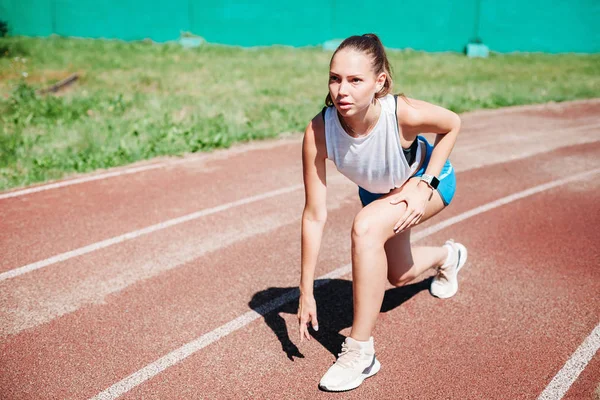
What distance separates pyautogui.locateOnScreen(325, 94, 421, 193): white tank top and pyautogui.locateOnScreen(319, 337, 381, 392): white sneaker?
1014mm

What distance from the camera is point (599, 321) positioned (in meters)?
4.13

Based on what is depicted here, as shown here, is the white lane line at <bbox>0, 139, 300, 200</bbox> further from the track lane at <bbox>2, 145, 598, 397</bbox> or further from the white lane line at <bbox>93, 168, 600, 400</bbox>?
the white lane line at <bbox>93, 168, 600, 400</bbox>

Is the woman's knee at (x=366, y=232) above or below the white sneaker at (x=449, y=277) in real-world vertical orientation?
above

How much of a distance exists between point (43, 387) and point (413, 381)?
228 cm

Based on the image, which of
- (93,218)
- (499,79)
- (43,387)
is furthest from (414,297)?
(499,79)

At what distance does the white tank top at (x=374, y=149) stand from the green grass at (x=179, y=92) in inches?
216

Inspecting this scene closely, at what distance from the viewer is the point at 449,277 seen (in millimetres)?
4543

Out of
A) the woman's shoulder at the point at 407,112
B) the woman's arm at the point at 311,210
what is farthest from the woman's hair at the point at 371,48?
the woman's arm at the point at 311,210

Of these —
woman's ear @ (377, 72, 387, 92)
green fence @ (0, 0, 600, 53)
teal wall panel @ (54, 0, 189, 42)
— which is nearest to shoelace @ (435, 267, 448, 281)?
woman's ear @ (377, 72, 387, 92)

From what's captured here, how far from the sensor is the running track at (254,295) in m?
3.49

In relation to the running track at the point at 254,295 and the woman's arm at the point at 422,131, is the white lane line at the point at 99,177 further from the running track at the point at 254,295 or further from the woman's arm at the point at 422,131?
the woman's arm at the point at 422,131

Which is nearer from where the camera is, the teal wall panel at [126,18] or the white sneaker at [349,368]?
the white sneaker at [349,368]

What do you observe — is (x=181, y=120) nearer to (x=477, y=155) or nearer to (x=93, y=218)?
(x=93, y=218)

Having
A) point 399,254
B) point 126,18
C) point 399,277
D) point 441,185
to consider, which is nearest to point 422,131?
point 441,185
